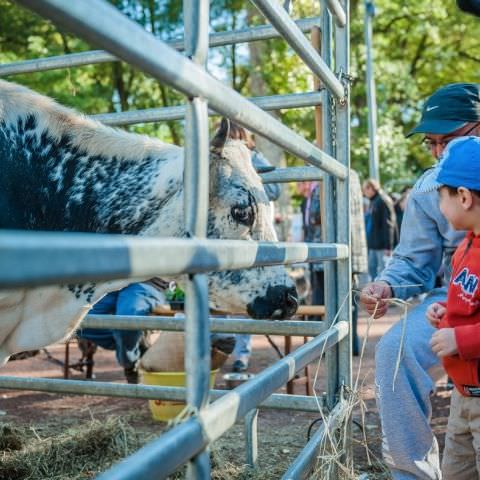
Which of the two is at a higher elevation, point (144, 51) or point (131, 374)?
point (144, 51)

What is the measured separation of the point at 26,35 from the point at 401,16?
34.4 feet

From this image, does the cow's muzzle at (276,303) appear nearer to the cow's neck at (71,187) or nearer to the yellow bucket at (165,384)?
the cow's neck at (71,187)

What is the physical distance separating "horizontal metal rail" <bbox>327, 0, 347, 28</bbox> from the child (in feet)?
3.05

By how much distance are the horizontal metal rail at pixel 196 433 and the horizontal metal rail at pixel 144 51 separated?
0.61 meters

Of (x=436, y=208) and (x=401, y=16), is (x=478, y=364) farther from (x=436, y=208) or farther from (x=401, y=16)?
(x=401, y=16)

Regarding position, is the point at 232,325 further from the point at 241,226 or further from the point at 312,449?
the point at 312,449

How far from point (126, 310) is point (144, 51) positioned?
4072mm

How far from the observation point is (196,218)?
4.90 feet

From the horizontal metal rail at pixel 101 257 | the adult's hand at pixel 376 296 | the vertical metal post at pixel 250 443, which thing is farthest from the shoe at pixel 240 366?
the horizontal metal rail at pixel 101 257

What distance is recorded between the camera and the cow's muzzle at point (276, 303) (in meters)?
3.41

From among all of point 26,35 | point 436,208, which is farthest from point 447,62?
point 436,208

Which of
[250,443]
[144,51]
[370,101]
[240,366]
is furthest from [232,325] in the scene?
[370,101]

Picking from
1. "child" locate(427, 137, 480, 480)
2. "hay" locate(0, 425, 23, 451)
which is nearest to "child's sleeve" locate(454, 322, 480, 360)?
"child" locate(427, 137, 480, 480)

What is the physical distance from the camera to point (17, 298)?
2812mm
